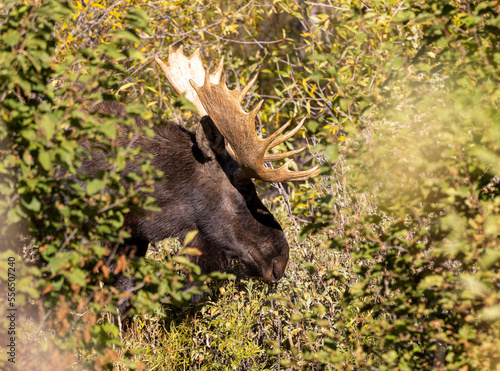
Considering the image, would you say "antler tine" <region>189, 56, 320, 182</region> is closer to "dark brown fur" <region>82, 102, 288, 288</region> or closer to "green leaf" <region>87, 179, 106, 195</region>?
"dark brown fur" <region>82, 102, 288, 288</region>

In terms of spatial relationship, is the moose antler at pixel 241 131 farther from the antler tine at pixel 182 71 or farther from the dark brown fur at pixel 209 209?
the antler tine at pixel 182 71

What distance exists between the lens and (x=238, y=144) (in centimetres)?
488

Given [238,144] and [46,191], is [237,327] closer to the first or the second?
[238,144]

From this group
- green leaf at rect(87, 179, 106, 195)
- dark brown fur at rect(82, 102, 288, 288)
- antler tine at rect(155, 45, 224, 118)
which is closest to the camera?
green leaf at rect(87, 179, 106, 195)

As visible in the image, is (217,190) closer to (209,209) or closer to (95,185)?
(209,209)

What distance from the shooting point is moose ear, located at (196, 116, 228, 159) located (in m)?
4.82

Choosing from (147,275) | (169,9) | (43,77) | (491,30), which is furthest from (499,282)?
(169,9)

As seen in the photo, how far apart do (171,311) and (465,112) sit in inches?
134

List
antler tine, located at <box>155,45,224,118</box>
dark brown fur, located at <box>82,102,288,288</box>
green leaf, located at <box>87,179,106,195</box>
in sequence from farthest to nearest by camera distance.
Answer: antler tine, located at <box>155,45,224,118</box> < dark brown fur, located at <box>82,102,288,288</box> < green leaf, located at <box>87,179,106,195</box>

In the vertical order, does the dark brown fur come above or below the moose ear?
below

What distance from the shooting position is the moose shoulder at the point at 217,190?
477cm

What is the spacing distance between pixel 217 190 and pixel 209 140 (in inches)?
16.9

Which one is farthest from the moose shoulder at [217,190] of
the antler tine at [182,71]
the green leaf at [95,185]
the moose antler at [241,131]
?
the green leaf at [95,185]

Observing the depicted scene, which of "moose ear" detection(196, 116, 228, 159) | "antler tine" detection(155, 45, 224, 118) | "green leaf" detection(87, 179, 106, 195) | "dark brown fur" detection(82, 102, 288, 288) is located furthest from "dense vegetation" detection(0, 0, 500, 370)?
"antler tine" detection(155, 45, 224, 118)
